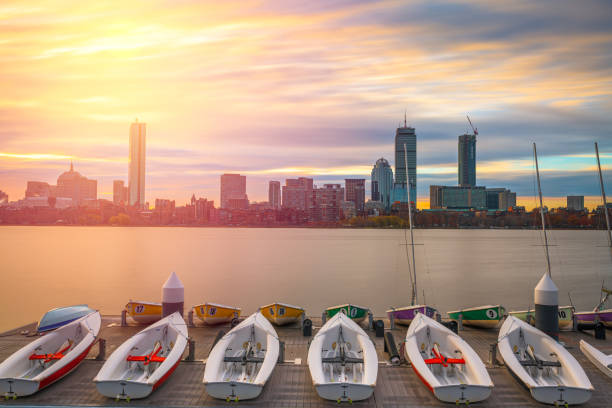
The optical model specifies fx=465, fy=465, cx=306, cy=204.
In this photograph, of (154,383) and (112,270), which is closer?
(154,383)

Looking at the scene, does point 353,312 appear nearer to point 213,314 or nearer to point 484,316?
point 484,316

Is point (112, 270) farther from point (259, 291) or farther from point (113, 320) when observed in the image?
point (113, 320)

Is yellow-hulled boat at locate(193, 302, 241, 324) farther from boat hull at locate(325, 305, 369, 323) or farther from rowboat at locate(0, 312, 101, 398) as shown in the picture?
rowboat at locate(0, 312, 101, 398)

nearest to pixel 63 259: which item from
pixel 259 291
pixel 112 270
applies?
pixel 112 270

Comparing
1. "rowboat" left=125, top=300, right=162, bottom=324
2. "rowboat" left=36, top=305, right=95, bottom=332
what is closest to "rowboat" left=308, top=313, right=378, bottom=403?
"rowboat" left=125, top=300, right=162, bottom=324

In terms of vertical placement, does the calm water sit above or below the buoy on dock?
below

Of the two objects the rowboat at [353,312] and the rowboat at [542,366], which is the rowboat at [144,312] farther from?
the rowboat at [542,366]
